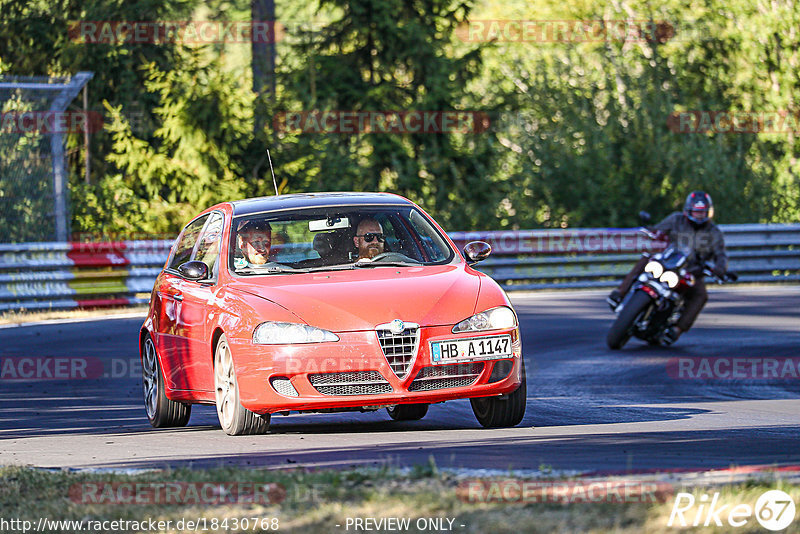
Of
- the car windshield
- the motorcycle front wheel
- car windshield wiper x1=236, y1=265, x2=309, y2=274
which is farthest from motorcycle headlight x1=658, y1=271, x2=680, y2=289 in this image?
car windshield wiper x1=236, y1=265, x2=309, y2=274

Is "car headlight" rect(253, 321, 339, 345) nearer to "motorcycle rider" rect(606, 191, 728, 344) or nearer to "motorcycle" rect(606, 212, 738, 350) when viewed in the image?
"motorcycle" rect(606, 212, 738, 350)

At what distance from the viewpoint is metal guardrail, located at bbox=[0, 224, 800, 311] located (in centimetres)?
2042

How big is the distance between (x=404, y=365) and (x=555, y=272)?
627 inches

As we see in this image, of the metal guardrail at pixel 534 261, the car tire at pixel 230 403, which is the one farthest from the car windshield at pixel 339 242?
the metal guardrail at pixel 534 261

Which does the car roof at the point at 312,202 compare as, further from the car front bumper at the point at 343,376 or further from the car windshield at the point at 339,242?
the car front bumper at the point at 343,376

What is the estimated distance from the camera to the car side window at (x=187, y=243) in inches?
429

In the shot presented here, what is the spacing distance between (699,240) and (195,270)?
7.67 metres

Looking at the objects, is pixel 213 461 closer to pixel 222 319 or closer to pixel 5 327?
pixel 222 319

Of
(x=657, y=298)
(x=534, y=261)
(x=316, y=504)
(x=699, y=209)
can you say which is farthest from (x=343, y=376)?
(x=534, y=261)

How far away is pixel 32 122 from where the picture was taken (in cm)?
1992

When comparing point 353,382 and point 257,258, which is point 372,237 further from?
point 353,382

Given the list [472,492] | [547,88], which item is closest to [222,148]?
[547,88]

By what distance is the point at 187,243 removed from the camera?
11039 millimetres

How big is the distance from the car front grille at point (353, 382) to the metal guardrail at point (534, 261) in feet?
40.2
